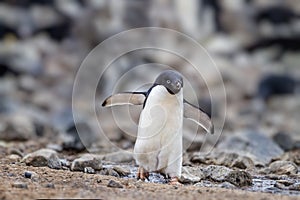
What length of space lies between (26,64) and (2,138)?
12.5 metres

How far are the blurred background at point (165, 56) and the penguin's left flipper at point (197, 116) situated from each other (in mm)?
11627

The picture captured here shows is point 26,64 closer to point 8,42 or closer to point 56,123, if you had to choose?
point 8,42

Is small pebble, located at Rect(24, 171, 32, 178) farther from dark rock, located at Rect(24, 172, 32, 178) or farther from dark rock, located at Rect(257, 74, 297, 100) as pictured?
dark rock, located at Rect(257, 74, 297, 100)

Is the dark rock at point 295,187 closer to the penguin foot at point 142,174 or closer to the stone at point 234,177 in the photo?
the stone at point 234,177

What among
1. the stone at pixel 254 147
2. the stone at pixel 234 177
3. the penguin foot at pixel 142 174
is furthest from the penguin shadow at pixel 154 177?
the stone at pixel 254 147

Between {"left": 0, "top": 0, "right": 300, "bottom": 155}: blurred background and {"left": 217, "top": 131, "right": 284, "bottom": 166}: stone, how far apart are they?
8.92 m

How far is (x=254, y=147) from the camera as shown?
26.7ft

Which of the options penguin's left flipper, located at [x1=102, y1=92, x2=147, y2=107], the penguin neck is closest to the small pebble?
penguin's left flipper, located at [x1=102, y1=92, x2=147, y2=107]

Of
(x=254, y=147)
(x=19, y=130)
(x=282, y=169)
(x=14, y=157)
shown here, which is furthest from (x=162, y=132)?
(x=19, y=130)

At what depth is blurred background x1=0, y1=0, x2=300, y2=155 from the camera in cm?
2061

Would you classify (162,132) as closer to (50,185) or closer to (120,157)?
(50,185)

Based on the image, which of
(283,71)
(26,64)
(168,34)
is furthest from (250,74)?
(26,64)

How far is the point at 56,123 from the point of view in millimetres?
15125

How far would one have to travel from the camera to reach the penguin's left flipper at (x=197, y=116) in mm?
5887
